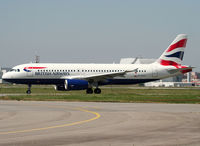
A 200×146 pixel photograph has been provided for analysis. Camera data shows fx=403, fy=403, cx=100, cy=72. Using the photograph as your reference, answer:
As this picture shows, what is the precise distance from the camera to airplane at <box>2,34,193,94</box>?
49.0m

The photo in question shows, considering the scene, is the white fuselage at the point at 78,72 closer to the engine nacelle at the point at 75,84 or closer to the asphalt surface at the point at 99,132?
the engine nacelle at the point at 75,84

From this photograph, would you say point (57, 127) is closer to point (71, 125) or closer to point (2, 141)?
point (71, 125)

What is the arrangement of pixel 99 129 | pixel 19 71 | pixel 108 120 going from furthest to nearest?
pixel 19 71, pixel 108 120, pixel 99 129

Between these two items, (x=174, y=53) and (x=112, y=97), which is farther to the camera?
(x=174, y=53)

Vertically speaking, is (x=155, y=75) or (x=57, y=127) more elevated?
(x=155, y=75)

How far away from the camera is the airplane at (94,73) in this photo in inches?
1930

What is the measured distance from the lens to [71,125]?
1625 cm

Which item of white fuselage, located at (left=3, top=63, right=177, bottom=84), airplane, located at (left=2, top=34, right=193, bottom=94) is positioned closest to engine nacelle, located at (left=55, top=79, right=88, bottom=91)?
airplane, located at (left=2, top=34, right=193, bottom=94)

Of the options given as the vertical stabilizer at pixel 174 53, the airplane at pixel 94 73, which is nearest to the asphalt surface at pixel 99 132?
the airplane at pixel 94 73

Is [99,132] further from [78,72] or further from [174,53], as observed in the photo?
[174,53]

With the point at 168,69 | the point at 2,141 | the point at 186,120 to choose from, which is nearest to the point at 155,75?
the point at 168,69

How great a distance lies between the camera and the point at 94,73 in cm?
5091

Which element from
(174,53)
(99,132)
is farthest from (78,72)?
(99,132)

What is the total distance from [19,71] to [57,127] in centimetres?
3495
